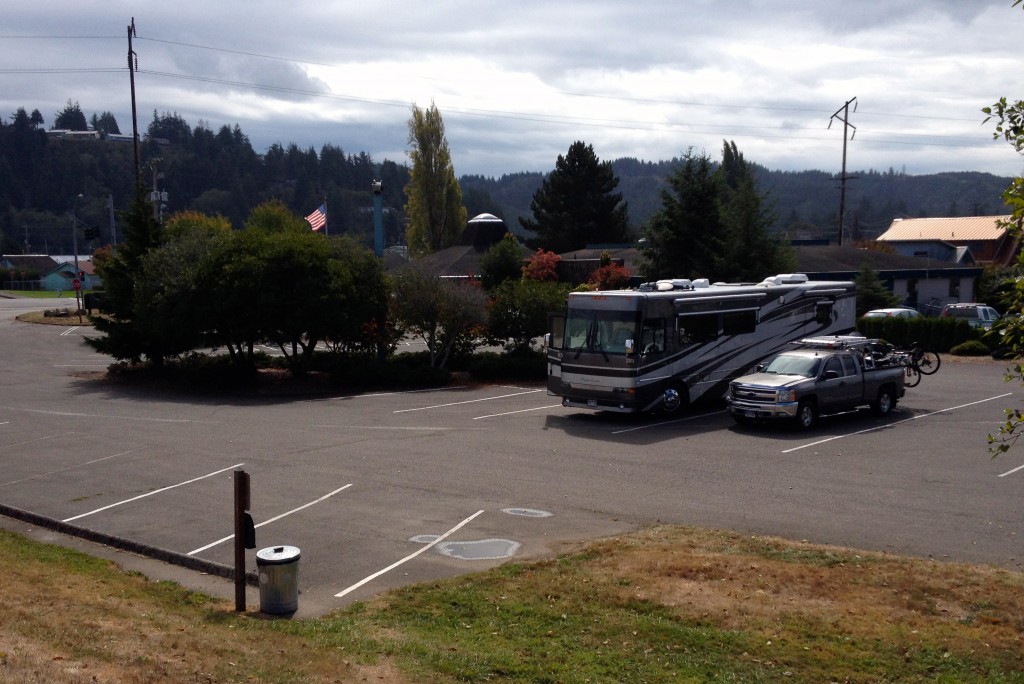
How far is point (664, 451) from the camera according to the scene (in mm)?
18891

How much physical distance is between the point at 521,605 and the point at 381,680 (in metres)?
2.32

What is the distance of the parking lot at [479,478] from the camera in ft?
41.1

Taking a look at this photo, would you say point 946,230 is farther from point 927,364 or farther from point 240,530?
point 240,530

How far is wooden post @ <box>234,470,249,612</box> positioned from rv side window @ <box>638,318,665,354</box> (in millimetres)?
13660

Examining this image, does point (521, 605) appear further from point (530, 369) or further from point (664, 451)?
point (530, 369)

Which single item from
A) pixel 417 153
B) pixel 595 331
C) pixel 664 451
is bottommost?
pixel 664 451

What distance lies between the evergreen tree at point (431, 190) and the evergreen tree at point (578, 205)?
7.97 meters

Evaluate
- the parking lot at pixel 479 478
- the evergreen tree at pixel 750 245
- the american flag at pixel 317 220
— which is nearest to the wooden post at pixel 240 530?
the parking lot at pixel 479 478

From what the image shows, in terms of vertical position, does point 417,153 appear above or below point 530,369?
above

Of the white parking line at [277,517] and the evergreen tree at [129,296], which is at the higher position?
the evergreen tree at [129,296]

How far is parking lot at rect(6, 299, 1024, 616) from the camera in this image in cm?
1252

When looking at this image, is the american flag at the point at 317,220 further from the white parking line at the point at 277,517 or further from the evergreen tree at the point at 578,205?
the white parking line at the point at 277,517

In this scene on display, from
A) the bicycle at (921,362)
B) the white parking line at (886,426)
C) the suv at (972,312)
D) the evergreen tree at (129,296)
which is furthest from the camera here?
the suv at (972,312)

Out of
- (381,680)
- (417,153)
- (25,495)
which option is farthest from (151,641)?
(417,153)
